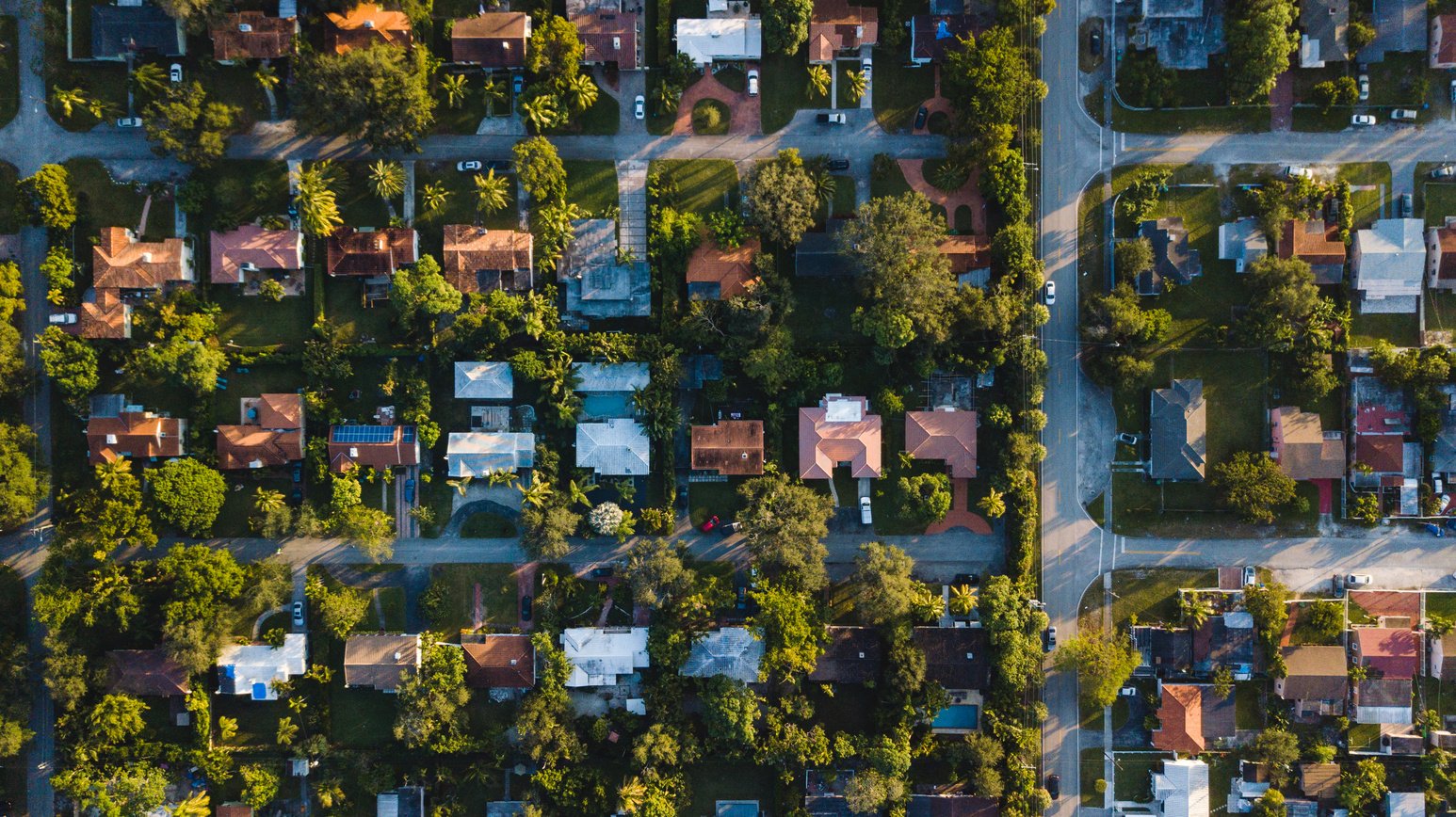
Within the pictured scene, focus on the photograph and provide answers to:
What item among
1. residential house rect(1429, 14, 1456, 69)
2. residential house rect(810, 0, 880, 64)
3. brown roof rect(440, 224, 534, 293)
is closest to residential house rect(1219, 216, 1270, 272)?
residential house rect(1429, 14, 1456, 69)

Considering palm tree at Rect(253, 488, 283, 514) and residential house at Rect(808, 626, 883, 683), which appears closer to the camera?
palm tree at Rect(253, 488, 283, 514)

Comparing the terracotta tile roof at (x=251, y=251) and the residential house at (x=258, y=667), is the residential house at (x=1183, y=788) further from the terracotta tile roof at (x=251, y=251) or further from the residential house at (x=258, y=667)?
the terracotta tile roof at (x=251, y=251)

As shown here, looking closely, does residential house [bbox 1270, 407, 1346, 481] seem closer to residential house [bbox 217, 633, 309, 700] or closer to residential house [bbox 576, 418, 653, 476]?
residential house [bbox 576, 418, 653, 476]

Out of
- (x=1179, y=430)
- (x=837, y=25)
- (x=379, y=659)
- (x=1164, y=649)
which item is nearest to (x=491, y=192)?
(x=837, y=25)

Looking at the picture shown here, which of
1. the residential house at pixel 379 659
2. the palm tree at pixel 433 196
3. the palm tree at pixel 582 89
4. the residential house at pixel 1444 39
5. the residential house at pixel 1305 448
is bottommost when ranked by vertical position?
the residential house at pixel 379 659

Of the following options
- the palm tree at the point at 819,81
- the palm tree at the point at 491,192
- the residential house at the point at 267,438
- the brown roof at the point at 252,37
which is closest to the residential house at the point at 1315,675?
the palm tree at the point at 819,81

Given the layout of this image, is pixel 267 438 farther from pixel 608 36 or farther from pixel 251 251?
pixel 608 36
